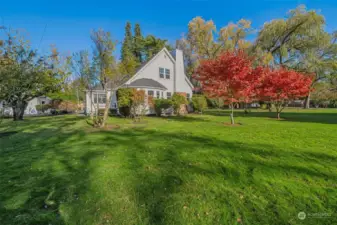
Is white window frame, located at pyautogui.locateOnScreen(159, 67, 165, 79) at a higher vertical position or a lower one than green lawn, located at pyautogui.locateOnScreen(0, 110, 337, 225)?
higher

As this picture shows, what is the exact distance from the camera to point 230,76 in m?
10.1

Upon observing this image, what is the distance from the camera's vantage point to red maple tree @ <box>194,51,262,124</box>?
32.7 feet

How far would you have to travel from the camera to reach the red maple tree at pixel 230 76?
996cm

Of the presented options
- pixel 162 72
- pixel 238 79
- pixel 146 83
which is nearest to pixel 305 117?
pixel 238 79

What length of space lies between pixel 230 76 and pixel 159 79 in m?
10.9

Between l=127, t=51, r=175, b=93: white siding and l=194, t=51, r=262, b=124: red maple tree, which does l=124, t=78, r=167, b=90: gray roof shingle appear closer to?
l=127, t=51, r=175, b=93: white siding

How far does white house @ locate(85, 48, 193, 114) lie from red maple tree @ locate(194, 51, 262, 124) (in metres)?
7.60

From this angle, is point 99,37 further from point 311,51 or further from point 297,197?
point 311,51

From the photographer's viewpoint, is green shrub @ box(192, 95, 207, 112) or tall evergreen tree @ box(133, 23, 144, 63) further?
tall evergreen tree @ box(133, 23, 144, 63)

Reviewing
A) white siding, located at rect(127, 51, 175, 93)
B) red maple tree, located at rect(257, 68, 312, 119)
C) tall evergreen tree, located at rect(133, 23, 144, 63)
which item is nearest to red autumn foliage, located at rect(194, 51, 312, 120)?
red maple tree, located at rect(257, 68, 312, 119)

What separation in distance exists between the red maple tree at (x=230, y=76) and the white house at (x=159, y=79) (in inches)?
299

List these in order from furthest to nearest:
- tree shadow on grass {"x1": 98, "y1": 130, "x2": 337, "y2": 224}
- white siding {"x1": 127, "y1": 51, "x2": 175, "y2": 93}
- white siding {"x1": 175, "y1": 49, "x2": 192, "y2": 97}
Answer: white siding {"x1": 175, "y1": 49, "x2": 192, "y2": 97}, white siding {"x1": 127, "y1": 51, "x2": 175, "y2": 93}, tree shadow on grass {"x1": 98, "y1": 130, "x2": 337, "y2": 224}

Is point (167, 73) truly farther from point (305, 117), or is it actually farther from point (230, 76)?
point (305, 117)

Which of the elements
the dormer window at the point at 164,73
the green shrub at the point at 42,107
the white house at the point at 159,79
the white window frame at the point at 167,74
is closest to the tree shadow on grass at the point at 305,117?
the white house at the point at 159,79
